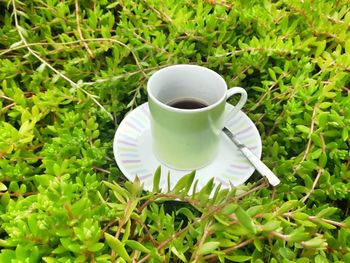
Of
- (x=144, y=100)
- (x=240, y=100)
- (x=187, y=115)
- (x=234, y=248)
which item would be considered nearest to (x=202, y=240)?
(x=234, y=248)

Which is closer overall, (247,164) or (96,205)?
(96,205)

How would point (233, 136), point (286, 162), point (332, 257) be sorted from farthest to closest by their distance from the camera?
point (233, 136)
point (286, 162)
point (332, 257)

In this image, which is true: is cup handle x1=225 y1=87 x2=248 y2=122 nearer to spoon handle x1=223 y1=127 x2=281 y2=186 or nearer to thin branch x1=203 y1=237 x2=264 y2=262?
spoon handle x1=223 y1=127 x2=281 y2=186

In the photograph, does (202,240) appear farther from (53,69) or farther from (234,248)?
(53,69)

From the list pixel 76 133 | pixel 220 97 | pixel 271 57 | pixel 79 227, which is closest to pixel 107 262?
pixel 79 227

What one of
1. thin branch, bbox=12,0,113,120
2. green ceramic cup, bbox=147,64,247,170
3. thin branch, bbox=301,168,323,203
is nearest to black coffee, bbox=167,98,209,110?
green ceramic cup, bbox=147,64,247,170

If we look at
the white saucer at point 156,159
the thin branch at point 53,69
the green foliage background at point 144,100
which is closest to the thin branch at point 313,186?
the green foliage background at point 144,100

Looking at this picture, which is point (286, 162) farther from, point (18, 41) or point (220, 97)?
point (18, 41)
